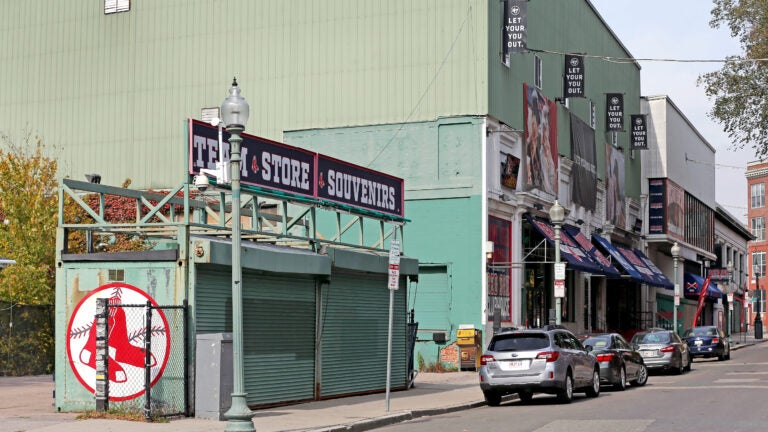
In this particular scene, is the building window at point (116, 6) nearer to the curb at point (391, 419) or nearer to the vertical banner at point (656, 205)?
the curb at point (391, 419)

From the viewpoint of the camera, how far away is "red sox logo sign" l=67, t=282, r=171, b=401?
18.4m

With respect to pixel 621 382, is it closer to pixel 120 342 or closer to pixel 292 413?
pixel 292 413

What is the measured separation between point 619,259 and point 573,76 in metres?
9.60

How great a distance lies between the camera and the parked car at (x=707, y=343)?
145ft

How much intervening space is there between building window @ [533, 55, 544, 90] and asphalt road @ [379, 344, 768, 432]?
16615 millimetres

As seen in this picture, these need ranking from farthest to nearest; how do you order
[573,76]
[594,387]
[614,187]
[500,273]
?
[614,187], [573,76], [500,273], [594,387]

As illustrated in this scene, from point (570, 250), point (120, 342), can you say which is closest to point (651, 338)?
point (570, 250)

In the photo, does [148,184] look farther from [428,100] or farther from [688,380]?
[688,380]

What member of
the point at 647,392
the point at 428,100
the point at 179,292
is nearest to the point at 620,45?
the point at 428,100

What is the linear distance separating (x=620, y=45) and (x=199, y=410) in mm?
43286

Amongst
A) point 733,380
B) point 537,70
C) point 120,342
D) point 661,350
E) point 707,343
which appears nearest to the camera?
point 120,342

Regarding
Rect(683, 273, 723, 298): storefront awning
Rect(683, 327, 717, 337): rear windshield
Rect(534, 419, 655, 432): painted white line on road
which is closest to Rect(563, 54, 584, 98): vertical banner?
Rect(683, 327, 717, 337): rear windshield

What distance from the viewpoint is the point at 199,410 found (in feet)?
60.4

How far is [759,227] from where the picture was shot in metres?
123
